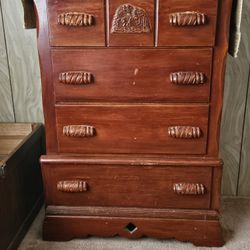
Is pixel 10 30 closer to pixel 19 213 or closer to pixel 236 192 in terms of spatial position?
pixel 19 213

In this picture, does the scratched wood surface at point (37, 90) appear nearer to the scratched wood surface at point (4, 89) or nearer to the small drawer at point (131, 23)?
the scratched wood surface at point (4, 89)

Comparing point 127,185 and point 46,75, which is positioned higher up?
point 46,75

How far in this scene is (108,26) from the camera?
1.29m

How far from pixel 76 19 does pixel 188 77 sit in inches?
18.3

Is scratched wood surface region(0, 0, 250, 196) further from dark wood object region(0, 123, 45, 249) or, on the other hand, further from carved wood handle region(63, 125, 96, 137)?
carved wood handle region(63, 125, 96, 137)

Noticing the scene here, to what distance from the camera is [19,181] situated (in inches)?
61.8

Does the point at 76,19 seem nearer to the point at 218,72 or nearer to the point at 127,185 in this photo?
the point at 218,72

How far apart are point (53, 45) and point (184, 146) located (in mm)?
649

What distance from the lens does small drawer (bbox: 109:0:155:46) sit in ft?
4.14

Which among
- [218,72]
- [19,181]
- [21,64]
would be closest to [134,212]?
[19,181]

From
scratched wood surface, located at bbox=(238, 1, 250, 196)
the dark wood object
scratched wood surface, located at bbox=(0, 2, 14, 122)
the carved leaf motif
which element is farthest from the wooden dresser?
scratched wood surface, located at bbox=(0, 2, 14, 122)

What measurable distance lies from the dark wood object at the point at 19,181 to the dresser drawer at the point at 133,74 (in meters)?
0.38

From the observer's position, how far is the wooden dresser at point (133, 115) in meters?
1.28

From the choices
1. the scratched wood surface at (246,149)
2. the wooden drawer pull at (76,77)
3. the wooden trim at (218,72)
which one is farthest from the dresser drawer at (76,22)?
the scratched wood surface at (246,149)
